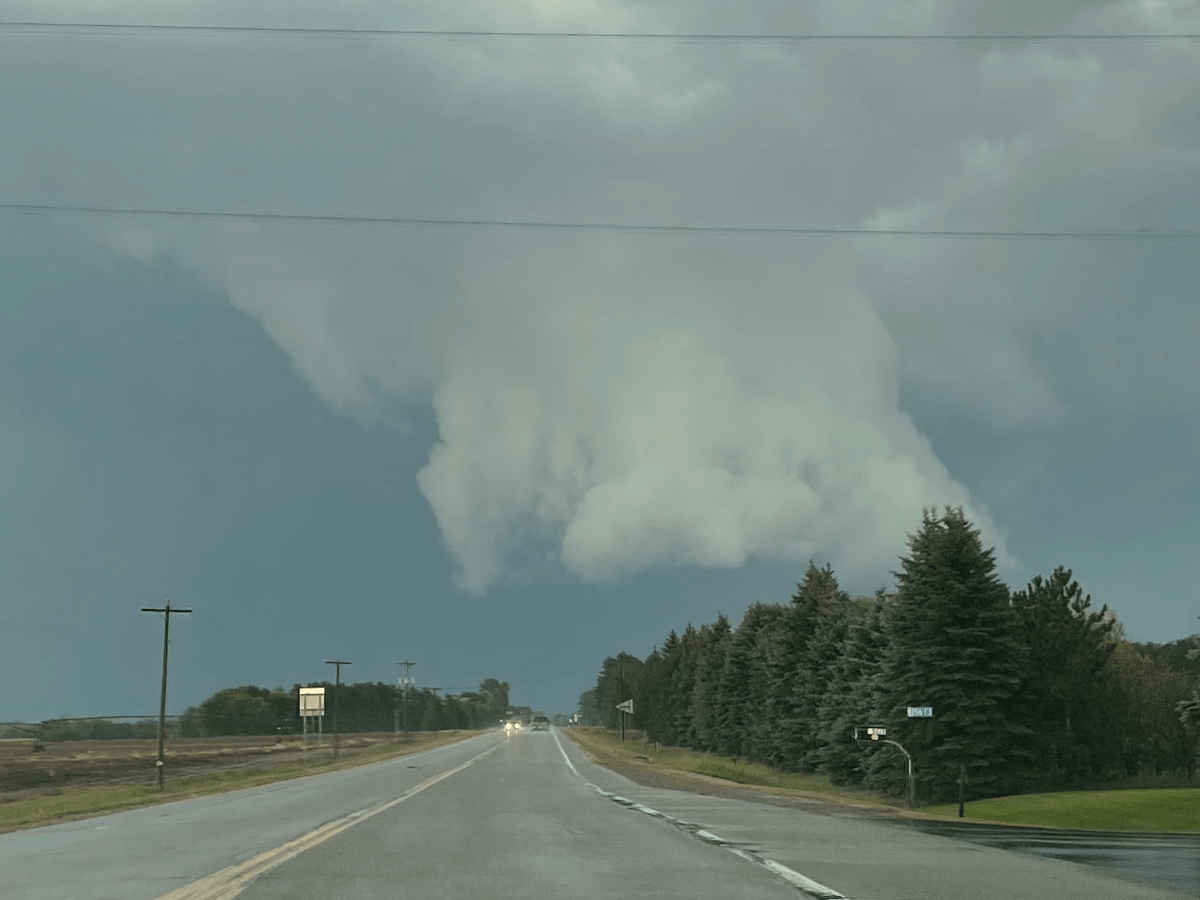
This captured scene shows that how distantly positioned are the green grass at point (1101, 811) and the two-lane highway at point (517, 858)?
9747 millimetres

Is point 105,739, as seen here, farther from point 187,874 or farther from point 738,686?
point 187,874

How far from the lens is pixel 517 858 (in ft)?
59.1

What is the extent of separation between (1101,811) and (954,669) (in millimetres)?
13351

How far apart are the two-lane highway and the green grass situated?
9747mm

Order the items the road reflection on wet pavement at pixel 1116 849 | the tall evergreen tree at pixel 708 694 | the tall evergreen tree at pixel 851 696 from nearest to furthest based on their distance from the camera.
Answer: the road reflection on wet pavement at pixel 1116 849, the tall evergreen tree at pixel 851 696, the tall evergreen tree at pixel 708 694

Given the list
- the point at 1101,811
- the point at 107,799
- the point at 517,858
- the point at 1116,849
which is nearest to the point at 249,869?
the point at 517,858

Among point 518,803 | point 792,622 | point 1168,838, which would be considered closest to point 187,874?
point 518,803

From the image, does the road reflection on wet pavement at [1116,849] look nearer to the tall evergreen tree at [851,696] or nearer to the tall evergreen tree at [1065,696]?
the tall evergreen tree at [1065,696]

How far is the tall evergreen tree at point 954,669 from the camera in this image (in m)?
50.2

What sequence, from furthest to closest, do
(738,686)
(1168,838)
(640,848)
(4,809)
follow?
(738,686)
(4,809)
(1168,838)
(640,848)

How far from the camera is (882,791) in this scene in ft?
182

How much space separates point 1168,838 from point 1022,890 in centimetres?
1673

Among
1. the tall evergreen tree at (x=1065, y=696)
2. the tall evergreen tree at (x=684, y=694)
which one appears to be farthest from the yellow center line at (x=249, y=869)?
the tall evergreen tree at (x=684, y=694)

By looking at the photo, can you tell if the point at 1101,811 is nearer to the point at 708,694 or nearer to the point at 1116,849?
the point at 1116,849
